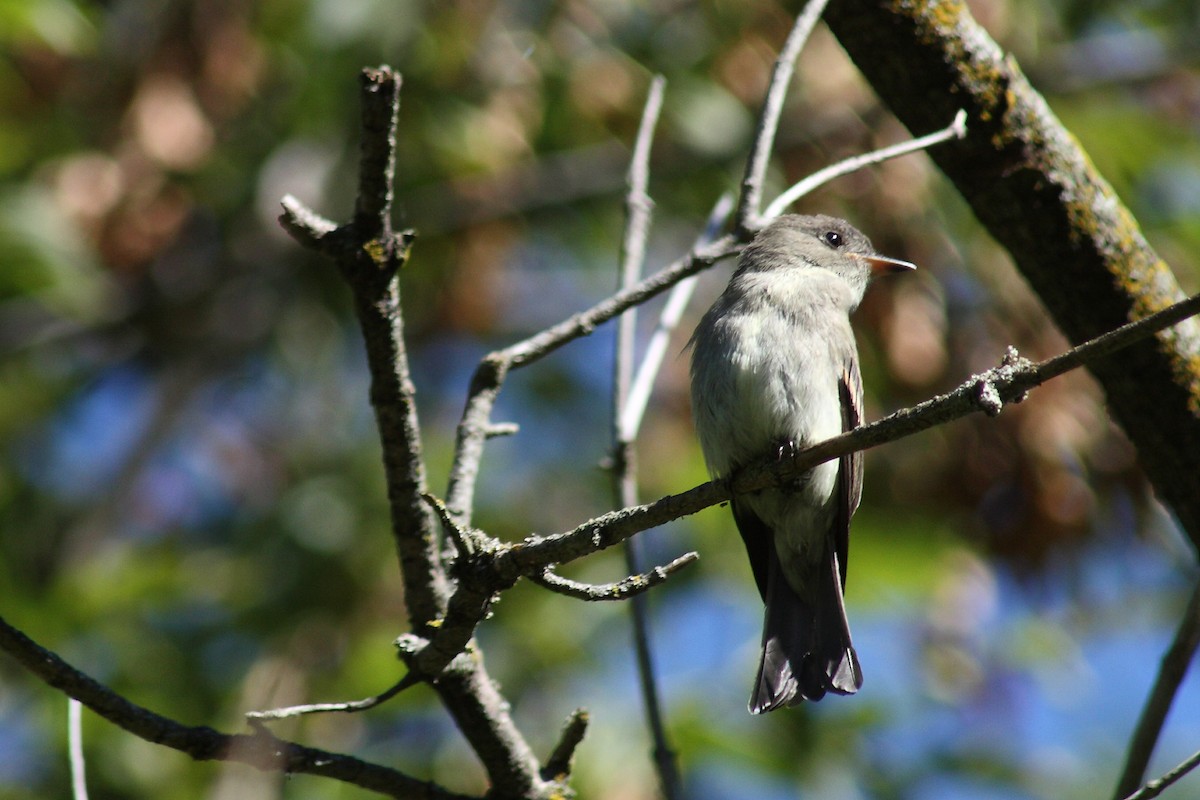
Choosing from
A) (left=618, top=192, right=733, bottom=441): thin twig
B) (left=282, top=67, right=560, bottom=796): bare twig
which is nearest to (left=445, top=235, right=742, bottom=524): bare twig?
(left=282, top=67, right=560, bottom=796): bare twig

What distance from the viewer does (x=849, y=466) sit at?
371 cm

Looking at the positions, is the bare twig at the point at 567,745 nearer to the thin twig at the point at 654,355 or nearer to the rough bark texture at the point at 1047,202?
the thin twig at the point at 654,355

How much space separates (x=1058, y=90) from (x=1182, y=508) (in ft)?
10.7

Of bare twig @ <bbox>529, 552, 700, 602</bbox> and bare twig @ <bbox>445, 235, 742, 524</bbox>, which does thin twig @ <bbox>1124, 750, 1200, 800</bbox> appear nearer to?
bare twig @ <bbox>529, 552, 700, 602</bbox>

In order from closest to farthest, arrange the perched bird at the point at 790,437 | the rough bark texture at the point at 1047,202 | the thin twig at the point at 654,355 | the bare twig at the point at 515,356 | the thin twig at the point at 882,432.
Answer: the thin twig at the point at 882,432, the bare twig at the point at 515,356, the rough bark texture at the point at 1047,202, the thin twig at the point at 654,355, the perched bird at the point at 790,437

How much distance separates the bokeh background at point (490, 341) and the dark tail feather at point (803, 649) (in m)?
1.06

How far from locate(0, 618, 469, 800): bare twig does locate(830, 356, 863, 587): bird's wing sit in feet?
5.49

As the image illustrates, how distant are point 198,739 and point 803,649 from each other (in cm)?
183

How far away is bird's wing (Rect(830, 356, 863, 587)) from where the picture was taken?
3705 mm

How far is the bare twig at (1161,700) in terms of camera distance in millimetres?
2844

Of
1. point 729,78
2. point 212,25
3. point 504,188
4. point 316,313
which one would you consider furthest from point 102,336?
point 729,78

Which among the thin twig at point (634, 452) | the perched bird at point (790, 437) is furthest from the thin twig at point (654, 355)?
the perched bird at point (790, 437)

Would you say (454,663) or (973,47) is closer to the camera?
(454,663)

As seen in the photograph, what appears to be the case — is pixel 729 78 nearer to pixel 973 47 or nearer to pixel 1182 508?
pixel 973 47
